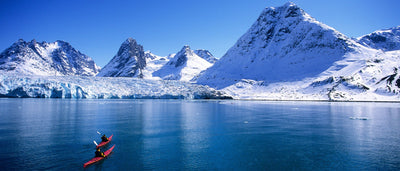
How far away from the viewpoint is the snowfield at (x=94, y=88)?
3300 inches

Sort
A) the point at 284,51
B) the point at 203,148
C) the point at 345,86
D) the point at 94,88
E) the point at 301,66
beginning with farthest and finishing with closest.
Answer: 1. the point at 284,51
2. the point at 301,66
3. the point at 345,86
4. the point at 94,88
5. the point at 203,148

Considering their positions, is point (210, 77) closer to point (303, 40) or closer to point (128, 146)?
point (303, 40)

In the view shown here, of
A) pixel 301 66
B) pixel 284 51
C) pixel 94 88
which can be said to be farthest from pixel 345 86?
pixel 94 88

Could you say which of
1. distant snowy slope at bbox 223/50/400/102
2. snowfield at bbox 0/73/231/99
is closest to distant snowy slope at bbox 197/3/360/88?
distant snowy slope at bbox 223/50/400/102

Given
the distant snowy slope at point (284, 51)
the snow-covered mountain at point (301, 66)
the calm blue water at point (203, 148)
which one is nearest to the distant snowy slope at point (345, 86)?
the snow-covered mountain at point (301, 66)

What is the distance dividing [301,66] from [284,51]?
940 inches

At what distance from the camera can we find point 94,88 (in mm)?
92688

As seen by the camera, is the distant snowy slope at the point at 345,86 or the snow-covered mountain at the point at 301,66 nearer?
the distant snowy slope at the point at 345,86

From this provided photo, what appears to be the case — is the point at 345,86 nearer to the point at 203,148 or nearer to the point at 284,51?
the point at 284,51

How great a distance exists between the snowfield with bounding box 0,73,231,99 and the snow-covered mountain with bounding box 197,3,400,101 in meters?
33.0

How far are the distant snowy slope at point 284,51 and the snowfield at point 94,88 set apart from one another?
129 ft

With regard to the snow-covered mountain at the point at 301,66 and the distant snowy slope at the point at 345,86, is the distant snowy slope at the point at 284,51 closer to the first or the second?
the snow-covered mountain at the point at 301,66

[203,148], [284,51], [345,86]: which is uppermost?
[284,51]

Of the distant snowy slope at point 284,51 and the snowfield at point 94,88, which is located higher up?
the distant snowy slope at point 284,51
